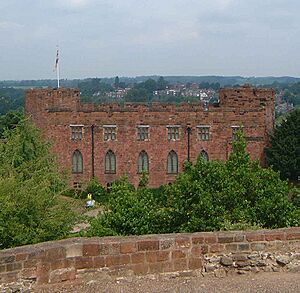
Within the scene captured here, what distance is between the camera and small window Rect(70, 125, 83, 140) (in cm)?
4672

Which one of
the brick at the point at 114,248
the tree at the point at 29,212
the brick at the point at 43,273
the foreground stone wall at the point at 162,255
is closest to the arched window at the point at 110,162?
the tree at the point at 29,212

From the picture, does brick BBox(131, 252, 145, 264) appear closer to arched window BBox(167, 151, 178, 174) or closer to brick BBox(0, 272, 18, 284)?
brick BBox(0, 272, 18, 284)

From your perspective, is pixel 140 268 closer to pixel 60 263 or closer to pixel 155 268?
pixel 155 268

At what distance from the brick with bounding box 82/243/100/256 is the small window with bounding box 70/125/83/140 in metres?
37.9

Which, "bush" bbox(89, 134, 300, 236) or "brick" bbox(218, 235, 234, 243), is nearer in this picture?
"brick" bbox(218, 235, 234, 243)

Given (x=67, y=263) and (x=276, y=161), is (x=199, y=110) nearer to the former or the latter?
(x=276, y=161)

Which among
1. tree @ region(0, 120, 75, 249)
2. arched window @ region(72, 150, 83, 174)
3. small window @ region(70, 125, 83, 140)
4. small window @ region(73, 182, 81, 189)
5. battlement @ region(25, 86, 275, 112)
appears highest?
battlement @ region(25, 86, 275, 112)

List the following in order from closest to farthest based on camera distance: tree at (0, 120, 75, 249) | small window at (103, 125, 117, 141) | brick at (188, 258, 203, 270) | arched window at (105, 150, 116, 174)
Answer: brick at (188, 258, 203, 270)
tree at (0, 120, 75, 249)
small window at (103, 125, 117, 141)
arched window at (105, 150, 116, 174)

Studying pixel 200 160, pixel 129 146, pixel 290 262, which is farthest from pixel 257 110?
pixel 290 262

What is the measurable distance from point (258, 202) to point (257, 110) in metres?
31.1

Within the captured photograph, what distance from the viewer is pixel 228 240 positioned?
952 centimetres

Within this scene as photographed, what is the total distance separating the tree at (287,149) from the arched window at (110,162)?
1108 cm

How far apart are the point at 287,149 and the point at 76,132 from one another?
15.2 metres

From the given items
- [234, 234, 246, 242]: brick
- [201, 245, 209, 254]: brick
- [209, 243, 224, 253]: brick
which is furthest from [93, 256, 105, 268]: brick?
[234, 234, 246, 242]: brick
